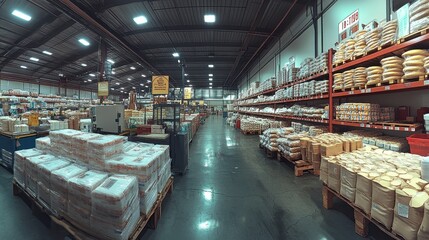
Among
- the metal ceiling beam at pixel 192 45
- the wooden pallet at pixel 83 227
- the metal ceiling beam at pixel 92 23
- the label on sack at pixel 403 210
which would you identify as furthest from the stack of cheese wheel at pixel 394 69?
the metal ceiling beam at pixel 192 45

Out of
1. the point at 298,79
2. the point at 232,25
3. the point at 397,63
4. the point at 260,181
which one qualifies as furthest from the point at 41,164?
the point at 232,25

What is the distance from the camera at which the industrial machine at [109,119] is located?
5.93 meters

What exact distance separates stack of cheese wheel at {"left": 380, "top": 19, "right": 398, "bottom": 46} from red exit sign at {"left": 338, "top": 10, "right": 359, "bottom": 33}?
6.65 feet

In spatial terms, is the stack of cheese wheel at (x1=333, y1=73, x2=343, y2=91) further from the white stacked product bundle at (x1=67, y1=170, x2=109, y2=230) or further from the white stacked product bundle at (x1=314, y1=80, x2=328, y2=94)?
the white stacked product bundle at (x1=67, y1=170, x2=109, y2=230)

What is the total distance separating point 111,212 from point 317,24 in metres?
8.26

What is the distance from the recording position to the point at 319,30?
21.8 ft

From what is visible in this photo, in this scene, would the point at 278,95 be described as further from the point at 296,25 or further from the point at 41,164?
the point at 41,164

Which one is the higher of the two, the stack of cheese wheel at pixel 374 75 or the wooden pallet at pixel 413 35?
the wooden pallet at pixel 413 35

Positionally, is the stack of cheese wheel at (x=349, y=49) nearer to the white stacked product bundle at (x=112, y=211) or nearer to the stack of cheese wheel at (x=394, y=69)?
the stack of cheese wheel at (x=394, y=69)

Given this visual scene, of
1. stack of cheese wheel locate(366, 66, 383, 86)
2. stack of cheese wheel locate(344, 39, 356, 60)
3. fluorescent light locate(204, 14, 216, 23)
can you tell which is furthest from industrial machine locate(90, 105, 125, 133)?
stack of cheese wheel locate(366, 66, 383, 86)

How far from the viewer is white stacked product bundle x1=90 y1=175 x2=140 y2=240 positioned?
69.0 inches

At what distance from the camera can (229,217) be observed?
8.93ft

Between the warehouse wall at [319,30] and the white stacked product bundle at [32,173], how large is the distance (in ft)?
23.6

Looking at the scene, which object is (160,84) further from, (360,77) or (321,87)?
(360,77)
